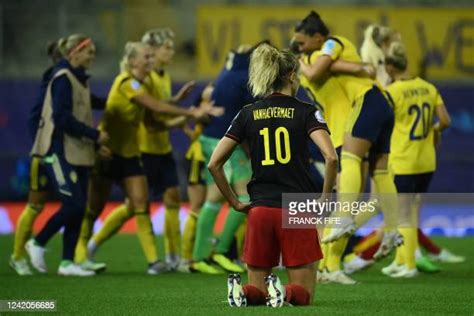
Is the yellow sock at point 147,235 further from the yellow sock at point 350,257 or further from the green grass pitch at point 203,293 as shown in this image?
the yellow sock at point 350,257

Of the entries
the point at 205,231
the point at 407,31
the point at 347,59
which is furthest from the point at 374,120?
the point at 407,31

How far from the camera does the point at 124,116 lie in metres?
12.4

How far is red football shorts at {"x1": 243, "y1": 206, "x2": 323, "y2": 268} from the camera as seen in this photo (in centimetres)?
862

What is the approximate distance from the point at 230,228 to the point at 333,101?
5.83 ft

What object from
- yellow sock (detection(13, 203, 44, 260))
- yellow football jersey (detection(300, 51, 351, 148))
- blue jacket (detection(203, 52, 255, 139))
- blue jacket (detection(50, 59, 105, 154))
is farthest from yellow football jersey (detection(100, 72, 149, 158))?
yellow football jersey (detection(300, 51, 351, 148))

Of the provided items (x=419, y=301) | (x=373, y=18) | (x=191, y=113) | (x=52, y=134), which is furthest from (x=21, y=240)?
(x=373, y=18)

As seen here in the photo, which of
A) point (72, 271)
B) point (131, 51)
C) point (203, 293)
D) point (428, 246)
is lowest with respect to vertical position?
point (428, 246)

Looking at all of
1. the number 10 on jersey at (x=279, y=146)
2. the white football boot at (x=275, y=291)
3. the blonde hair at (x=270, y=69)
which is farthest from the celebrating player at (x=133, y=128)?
the white football boot at (x=275, y=291)

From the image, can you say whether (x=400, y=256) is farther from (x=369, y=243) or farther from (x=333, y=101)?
(x=333, y=101)

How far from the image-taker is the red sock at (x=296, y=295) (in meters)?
8.67

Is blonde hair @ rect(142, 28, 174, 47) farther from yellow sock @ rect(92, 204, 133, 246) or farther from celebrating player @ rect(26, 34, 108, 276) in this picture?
yellow sock @ rect(92, 204, 133, 246)

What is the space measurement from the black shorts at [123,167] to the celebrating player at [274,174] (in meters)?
3.68

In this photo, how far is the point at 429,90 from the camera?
12211mm

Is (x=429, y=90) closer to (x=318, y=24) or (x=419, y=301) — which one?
(x=318, y=24)
